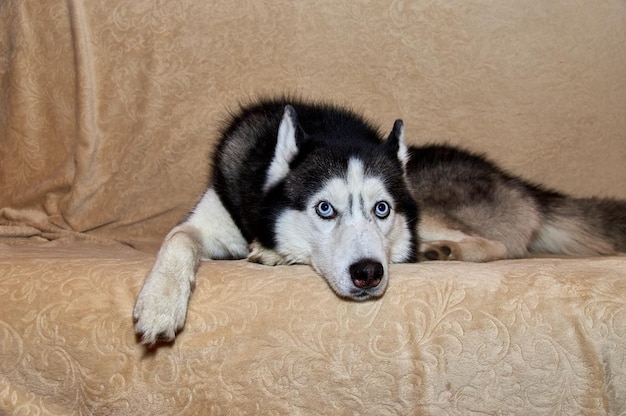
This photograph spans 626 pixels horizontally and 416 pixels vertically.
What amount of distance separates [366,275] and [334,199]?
14.5 inches

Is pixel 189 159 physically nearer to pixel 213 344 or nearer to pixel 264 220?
pixel 264 220

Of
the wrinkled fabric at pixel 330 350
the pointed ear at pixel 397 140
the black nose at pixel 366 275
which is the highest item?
the pointed ear at pixel 397 140

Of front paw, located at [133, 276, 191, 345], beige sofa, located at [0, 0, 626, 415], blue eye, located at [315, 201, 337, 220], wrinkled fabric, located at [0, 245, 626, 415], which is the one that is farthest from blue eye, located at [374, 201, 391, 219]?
beige sofa, located at [0, 0, 626, 415]

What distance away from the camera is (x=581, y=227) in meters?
3.12

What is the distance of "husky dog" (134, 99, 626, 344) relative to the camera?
7.12 feet

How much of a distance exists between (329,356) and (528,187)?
159cm

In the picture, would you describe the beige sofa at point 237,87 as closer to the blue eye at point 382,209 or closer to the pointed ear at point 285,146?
the pointed ear at point 285,146

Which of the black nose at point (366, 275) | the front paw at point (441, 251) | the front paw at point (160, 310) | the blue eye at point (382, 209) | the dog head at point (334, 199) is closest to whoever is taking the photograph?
the front paw at point (160, 310)

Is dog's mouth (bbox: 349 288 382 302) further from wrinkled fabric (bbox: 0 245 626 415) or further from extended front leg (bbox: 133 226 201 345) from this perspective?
extended front leg (bbox: 133 226 201 345)

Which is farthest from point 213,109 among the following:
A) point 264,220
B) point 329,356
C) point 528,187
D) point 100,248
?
point 329,356

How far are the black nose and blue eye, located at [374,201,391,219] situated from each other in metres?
0.36

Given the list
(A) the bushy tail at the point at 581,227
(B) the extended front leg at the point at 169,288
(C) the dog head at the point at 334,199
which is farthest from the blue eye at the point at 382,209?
(A) the bushy tail at the point at 581,227

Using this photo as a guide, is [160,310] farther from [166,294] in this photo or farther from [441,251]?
[441,251]

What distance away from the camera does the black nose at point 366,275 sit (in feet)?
6.91
